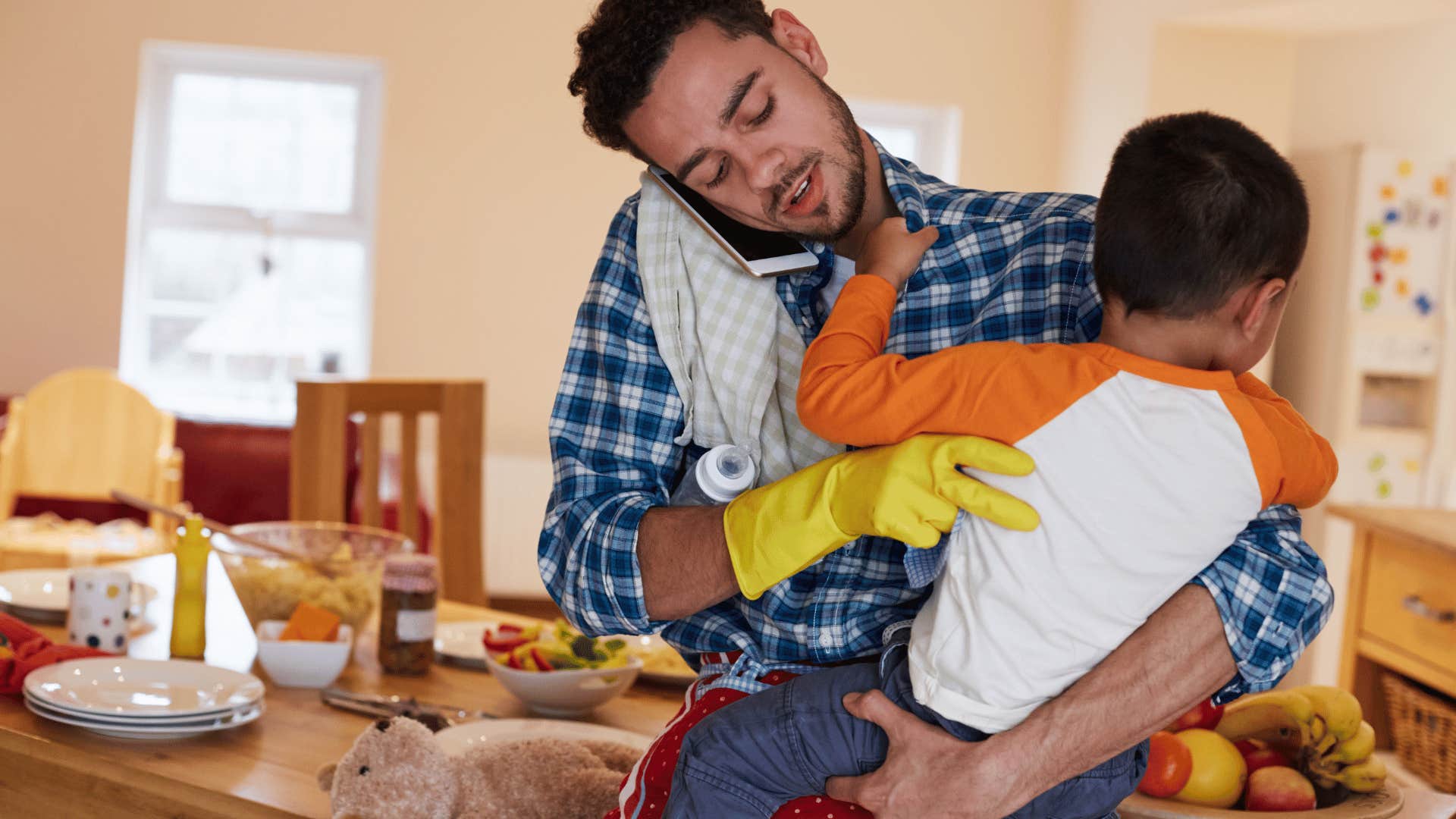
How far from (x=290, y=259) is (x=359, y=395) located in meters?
3.04

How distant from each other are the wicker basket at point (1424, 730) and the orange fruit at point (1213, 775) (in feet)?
5.92

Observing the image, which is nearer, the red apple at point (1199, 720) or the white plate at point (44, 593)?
the red apple at point (1199, 720)

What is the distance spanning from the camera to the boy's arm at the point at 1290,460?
957 mm

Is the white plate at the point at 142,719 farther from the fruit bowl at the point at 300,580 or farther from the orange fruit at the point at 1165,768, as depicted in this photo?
the orange fruit at the point at 1165,768

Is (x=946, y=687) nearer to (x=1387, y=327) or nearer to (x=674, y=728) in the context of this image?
(x=674, y=728)

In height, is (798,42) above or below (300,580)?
above

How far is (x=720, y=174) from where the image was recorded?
1227 mm

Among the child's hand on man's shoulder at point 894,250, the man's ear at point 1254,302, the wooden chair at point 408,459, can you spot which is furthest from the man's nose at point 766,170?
the wooden chair at point 408,459

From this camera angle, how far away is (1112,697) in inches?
38.5

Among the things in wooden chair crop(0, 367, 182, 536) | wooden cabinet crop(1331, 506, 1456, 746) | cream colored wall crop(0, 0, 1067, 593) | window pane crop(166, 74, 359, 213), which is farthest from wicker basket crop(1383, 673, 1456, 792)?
window pane crop(166, 74, 359, 213)

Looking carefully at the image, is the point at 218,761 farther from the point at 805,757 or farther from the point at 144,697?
the point at 805,757

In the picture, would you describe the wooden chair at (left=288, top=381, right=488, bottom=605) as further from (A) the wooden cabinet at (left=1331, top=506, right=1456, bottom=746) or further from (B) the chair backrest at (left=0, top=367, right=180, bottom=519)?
(B) the chair backrest at (left=0, top=367, right=180, bottom=519)

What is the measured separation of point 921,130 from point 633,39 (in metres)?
4.42

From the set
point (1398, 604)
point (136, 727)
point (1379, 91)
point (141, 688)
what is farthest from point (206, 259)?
point (1379, 91)
